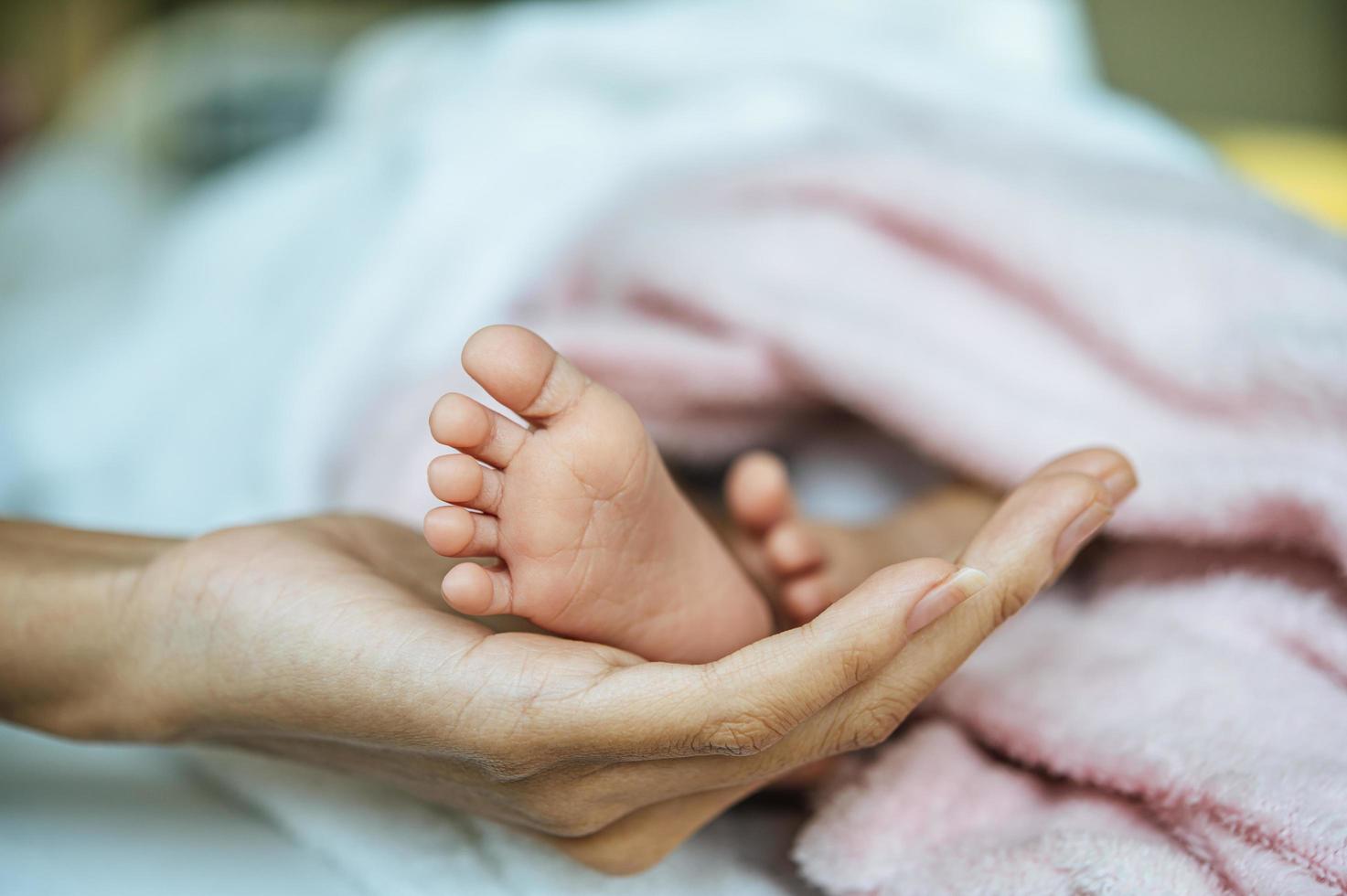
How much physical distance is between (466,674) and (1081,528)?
0.24 meters

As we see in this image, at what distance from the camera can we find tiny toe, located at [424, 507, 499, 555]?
358 mm

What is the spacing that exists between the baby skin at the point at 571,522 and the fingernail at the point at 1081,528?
136 mm

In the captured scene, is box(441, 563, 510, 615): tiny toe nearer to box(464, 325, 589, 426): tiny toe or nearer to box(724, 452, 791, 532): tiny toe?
box(464, 325, 589, 426): tiny toe

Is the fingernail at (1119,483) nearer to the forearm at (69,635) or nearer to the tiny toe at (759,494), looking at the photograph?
the tiny toe at (759,494)

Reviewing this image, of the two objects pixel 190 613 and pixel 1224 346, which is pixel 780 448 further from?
pixel 190 613

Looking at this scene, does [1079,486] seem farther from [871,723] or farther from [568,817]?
[568,817]

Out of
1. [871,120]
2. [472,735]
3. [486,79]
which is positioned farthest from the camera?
[486,79]

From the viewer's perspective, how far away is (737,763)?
0.37m

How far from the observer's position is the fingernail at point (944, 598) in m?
0.34

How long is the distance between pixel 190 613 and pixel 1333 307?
59cm

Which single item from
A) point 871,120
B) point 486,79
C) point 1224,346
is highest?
point 486,79

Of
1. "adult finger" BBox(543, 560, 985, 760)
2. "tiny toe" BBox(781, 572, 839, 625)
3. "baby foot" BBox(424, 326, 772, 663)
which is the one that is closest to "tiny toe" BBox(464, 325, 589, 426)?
"baby foot" BBox(424, 326, 772, 663)

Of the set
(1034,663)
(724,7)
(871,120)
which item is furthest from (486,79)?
(1034,663)

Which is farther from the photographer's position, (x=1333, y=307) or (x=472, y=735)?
(x=1333, y=307)
